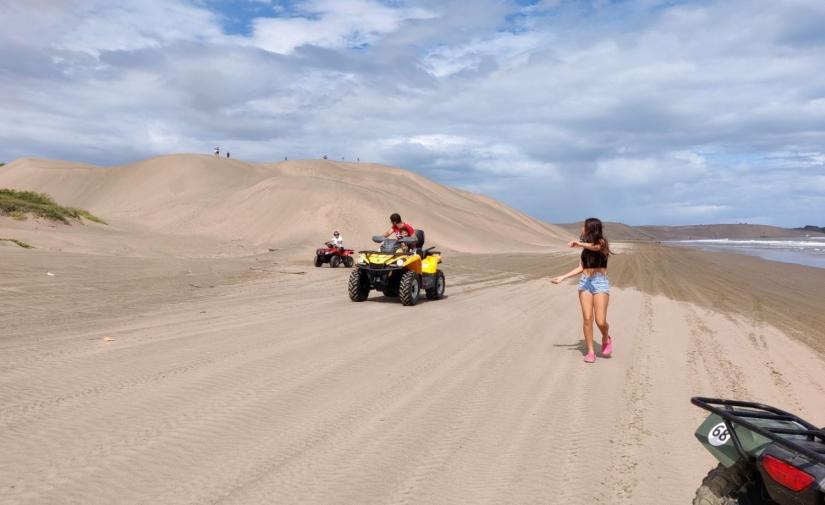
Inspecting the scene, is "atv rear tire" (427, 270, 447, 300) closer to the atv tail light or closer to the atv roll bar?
the atv roll bar

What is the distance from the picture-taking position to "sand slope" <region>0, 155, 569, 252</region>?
44.6m

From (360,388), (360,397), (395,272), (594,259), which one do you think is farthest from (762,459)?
(395,272)

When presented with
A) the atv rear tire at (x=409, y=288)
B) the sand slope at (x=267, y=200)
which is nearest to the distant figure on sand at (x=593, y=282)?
the atv rear tire at (x=409, y=288)

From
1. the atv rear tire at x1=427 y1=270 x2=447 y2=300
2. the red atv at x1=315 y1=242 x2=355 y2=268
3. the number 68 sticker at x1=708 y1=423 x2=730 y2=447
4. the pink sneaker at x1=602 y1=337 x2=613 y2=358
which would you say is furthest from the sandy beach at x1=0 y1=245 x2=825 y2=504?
the red atv at x1=315 y1=242 x2=355 y2=268

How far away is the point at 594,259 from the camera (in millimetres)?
8031

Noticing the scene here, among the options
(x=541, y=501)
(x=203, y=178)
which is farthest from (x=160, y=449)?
(x=203, y=178)

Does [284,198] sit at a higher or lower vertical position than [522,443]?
higher

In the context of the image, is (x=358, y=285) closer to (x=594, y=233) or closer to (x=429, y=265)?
(x=429, y=265)

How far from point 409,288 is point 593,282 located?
5.12m

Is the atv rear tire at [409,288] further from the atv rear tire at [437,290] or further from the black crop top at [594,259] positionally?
the black crop top at [594,259]

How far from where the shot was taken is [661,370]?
24.6 feet

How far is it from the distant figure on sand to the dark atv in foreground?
478 centimetres

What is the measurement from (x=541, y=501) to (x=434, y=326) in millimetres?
6537

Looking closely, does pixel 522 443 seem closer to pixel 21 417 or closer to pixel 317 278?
pixel 21 417
